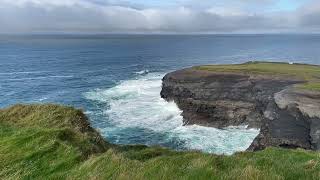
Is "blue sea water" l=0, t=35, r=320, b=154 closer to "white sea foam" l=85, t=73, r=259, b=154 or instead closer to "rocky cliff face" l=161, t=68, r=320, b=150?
"white sea foam" l=85, t=73, r=259, b=154

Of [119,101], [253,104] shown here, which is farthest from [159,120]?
[119,101]

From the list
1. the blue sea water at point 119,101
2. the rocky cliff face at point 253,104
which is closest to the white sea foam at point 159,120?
the blue sea water at point 119,101

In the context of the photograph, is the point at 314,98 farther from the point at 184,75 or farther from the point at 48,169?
the point at 48,169

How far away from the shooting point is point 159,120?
205 ft

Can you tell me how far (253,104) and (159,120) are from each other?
49.3 feet

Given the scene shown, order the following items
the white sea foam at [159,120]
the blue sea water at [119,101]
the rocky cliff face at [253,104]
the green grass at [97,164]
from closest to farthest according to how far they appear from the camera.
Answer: the green grass at [97,164] → the rocky cliff face at [253,104] → the white sea foam at [159,120] → the blue sea water at [119,101]

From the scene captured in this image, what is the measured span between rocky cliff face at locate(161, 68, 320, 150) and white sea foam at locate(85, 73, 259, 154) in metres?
2.28

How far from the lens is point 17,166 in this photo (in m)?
11.2

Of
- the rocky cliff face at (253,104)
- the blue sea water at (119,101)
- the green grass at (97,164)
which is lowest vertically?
the blue sea water at (119,101)

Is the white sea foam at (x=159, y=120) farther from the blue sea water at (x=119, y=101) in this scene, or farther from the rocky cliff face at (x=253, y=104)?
the rocky cliff face at (x=253, y=104)

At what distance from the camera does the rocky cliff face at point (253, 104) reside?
46406 mm

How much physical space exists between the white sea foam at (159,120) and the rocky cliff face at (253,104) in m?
2.28

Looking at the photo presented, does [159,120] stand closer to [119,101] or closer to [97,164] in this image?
[119,101]

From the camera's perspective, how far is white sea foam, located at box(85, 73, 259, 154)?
50.0 m
